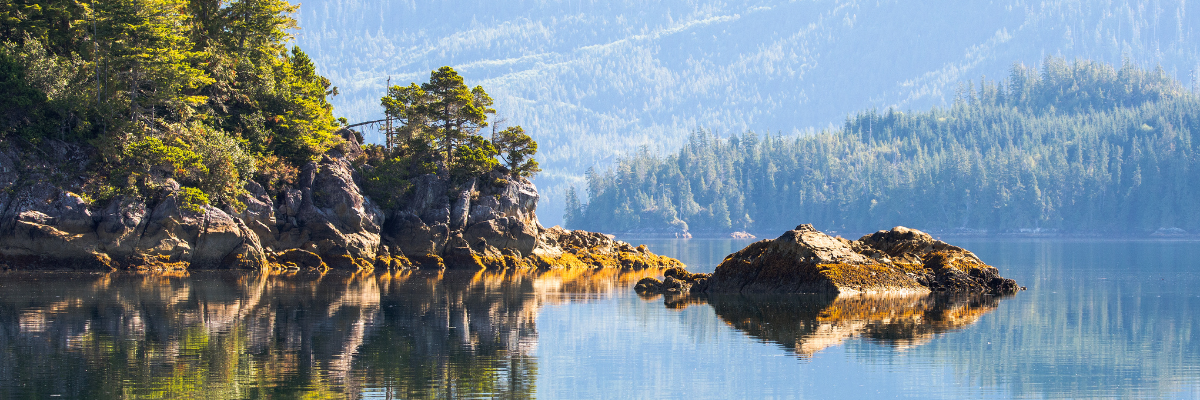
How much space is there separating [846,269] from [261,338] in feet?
82.2

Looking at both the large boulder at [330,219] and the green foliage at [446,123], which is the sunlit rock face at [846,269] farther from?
the green foliage at [446,123]

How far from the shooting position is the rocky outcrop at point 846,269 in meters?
43.9

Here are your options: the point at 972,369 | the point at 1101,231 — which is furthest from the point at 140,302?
the point at 1101,231

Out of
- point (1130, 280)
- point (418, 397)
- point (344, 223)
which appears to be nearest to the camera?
point (418, 397)

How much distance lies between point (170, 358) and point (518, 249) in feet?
160

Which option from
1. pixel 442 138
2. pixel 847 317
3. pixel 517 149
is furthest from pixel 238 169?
pixel 847 317

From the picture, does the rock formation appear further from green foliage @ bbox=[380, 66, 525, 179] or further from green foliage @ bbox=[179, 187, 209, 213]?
green foliage @ bbox=[380, 66, 525, 179]

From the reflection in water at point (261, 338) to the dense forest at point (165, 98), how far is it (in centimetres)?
1051

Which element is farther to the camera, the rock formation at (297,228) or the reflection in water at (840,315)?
the rock formation at (297,228)

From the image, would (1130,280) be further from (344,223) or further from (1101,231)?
→ (1101,231)

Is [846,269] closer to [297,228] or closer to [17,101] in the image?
[297,228]

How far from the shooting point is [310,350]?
25.7 m

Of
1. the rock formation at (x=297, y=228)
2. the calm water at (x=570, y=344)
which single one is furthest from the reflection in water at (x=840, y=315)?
the rock formation at (x=297, y=228)

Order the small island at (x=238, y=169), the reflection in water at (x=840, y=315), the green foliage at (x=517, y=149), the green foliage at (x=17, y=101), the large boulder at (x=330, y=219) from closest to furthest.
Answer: the reflection in water at (x=840, y=315) < the small island at (x=238, y=169) < the green foliage at (x=17, y=101) < the large boulder at (x=330, y=219) < the green foliage at (x=517, y=149)
